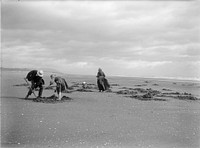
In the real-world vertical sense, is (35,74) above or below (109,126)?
above

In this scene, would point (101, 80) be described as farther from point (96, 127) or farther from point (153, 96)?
point (96, 127)

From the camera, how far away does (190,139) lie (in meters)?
7.17

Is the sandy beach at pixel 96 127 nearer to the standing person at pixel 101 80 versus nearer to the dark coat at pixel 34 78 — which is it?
the dark coat at pixel 34 78

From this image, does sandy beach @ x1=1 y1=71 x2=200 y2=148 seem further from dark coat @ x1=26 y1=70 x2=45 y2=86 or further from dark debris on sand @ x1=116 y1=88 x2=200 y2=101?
dark debris on sand @ x1=116 y1=88 x2=200 y2=101

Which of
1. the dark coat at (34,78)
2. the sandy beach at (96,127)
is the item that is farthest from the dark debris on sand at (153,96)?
the dark coat at (34,78)

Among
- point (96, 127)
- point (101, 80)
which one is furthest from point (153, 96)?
point (96, 127)

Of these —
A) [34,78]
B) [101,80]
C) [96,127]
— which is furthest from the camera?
[101,80]

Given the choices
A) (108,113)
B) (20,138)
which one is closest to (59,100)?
(108,113)

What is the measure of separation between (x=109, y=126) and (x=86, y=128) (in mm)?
770

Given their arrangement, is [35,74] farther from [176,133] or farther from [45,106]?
[176,133]

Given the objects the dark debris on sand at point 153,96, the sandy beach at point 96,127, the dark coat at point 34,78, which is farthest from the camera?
the dark debris on sand at point 153,96

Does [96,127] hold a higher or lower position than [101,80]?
lower

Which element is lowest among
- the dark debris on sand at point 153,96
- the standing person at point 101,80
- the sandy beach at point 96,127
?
the sandy beach at point 96,127

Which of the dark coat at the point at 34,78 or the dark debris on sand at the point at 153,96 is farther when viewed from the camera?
the dark debris on sand at the point at 153,96
